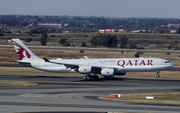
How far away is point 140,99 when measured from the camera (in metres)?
33.6

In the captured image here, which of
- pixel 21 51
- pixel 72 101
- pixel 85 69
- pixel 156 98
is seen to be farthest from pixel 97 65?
pixel 72 101

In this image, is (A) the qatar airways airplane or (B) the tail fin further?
(B) the tail fin

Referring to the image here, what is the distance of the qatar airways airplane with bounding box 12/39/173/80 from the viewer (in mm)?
53156

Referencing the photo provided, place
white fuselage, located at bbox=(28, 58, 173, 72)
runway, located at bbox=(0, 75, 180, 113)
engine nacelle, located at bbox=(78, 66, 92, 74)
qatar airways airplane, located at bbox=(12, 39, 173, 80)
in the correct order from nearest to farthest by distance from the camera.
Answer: runway, located at bbox=(0, 75, 180, 113) < engine nacelle, located at bbox=(78, 66, 92, 74) < qatar airways airplane, located at bbox=(12, 39, 173, 80) < white fuselage, located at bbox=(28, 58, 173, 72)

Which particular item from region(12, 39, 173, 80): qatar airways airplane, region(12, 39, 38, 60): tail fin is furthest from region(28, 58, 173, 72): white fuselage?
region(12, 39, 38, 60): tail fin

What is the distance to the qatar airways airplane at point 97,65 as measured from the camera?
2093 inches

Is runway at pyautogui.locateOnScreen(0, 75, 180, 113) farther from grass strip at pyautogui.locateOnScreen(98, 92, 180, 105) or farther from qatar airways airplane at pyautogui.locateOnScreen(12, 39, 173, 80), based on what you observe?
qatar airways airplane at pyautogui.locateOnScreen(12, 39, 173, 80)

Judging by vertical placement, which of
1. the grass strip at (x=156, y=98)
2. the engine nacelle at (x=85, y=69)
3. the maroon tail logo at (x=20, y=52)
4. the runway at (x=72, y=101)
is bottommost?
the grass strip at (x=156, y=98)

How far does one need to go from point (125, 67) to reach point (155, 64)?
19.5 feet

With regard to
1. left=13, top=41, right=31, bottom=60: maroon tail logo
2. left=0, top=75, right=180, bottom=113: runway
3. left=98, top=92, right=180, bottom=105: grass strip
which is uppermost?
left=13, top=41, right=31, bottom=60: maroon tail logo

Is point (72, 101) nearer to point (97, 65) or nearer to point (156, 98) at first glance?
point (156, 98)

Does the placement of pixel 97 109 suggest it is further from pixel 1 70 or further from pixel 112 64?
pixel 1 70

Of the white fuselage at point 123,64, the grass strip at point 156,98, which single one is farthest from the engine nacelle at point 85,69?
the grass strip at point 156,98

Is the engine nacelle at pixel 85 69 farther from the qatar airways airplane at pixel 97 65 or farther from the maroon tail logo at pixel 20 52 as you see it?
the maroon tail logo at pixel 20 52
